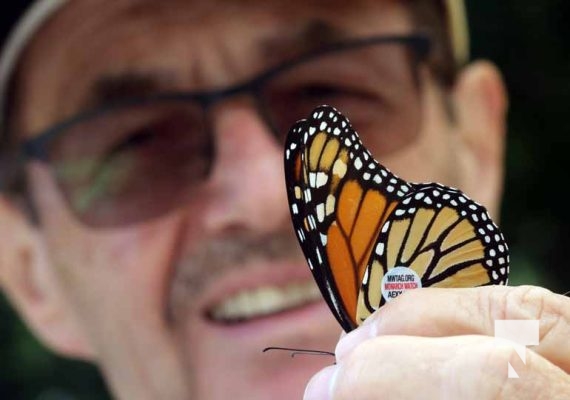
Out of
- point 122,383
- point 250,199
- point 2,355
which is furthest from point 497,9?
point 2,355

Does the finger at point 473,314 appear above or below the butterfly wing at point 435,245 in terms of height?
below

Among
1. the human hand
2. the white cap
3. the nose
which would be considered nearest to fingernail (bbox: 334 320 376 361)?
the human hand

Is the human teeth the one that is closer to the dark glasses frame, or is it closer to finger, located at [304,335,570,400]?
the dark glasses frame

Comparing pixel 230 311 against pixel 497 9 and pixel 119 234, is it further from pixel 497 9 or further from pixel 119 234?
pixel 497 9

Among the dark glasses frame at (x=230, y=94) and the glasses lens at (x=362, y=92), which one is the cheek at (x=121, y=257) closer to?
the dark glasses frame at (x=230, y=94)

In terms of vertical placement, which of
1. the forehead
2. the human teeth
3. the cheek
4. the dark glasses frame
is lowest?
the human teeth

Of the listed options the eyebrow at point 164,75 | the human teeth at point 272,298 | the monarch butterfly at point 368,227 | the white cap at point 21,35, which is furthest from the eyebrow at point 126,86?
the monarch butterfly at point 368,227

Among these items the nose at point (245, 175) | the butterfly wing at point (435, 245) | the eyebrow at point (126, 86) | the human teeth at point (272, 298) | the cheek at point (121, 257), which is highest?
the eyebrow at point (126, 86)
